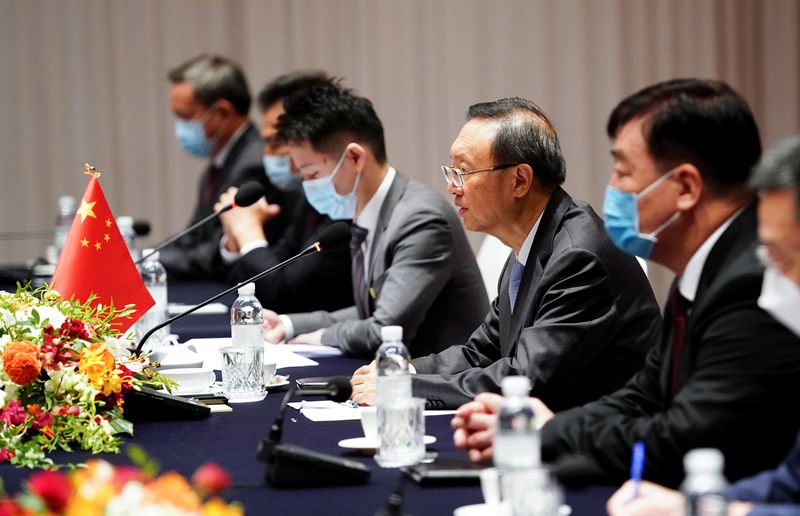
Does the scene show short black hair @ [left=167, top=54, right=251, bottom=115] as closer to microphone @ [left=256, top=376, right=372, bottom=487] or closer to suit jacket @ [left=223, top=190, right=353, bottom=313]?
Result: suit jacket @ [left=223, top=190, right=353, bottom=313]

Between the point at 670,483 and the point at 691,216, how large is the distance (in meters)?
0.45

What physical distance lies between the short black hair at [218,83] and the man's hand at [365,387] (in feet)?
12.2

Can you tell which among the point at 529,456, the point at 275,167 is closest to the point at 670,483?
the point at 529,456

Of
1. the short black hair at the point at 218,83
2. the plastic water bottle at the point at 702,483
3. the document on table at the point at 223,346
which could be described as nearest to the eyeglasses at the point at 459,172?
the document on table at the point at 223,346

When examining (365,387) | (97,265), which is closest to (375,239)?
(97,265)

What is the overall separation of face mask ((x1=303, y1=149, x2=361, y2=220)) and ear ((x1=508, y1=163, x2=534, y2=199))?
1.15m

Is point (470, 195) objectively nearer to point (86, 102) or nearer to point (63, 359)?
point (63, 359)

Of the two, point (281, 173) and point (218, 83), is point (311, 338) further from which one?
point (218, 83)

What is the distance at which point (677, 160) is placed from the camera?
195 cm

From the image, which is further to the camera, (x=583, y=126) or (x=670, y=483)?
(x=583, y=126)

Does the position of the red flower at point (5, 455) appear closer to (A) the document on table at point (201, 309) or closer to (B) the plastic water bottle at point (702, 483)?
(B) the plastic water bottle at point (702, 483)

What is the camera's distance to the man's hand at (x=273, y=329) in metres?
3.76

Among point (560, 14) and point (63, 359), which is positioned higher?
point (560, 14)

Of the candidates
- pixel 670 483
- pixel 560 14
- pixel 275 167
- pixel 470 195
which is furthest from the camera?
pixel 560 14
